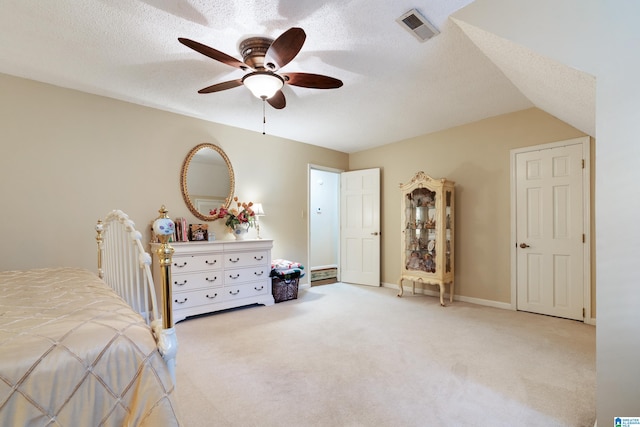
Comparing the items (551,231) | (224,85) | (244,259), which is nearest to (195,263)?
(244,259)

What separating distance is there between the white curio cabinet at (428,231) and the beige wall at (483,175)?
22 cm

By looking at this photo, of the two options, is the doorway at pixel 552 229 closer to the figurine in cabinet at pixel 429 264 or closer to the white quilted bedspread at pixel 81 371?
the figurine in cabinet at pixel 429 264

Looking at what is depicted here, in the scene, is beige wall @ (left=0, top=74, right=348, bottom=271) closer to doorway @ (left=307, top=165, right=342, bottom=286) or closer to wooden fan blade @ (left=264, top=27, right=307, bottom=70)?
wooden fan blade @ (left=264, top=27, right=307, bottom=70)

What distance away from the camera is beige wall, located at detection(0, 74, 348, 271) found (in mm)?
2939

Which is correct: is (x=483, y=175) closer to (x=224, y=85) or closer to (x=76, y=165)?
(x=224, y=85)

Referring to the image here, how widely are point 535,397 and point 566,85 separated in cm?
204

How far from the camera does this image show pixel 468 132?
4398 mm

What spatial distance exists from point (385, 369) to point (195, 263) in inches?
95.8

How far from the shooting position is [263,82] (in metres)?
2.37

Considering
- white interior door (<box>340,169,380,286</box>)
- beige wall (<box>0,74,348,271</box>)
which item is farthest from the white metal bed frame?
white interior door (<box>340,169,380,286</box>)

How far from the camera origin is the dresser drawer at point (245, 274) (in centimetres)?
395

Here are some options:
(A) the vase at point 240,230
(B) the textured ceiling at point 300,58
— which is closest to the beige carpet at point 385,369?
(A) the vase at point 240,230

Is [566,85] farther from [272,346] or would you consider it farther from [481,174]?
[272,346]

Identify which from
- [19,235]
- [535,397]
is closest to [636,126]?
[535,397]
